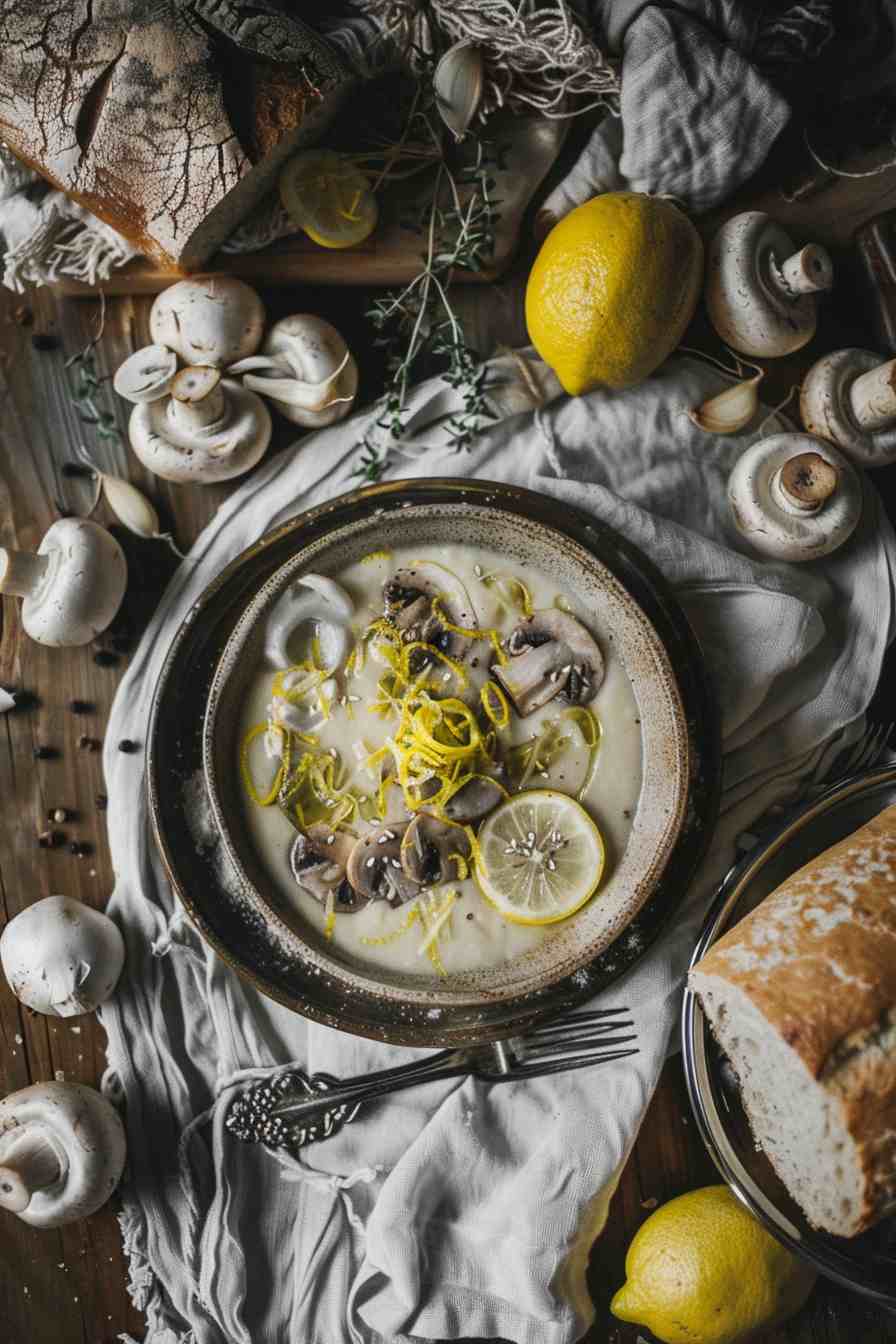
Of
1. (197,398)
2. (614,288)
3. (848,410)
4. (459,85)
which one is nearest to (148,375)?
(197,398)

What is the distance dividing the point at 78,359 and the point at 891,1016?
7.63ft

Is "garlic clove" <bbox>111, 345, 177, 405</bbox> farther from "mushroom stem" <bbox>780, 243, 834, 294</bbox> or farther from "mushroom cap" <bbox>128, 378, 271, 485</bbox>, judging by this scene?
"mushroom stem" <bbox>780, 243, 834, 294</bbox>

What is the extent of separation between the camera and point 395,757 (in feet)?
7.72

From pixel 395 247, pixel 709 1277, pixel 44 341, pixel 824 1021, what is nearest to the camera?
pixel 824 1021

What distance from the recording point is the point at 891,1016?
1950 mm

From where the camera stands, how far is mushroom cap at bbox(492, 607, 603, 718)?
7.72 feet

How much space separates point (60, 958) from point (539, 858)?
1095mm

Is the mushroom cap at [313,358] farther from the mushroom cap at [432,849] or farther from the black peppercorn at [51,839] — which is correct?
the black peppercorn at [51,839]

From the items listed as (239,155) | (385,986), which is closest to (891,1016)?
(385,986)

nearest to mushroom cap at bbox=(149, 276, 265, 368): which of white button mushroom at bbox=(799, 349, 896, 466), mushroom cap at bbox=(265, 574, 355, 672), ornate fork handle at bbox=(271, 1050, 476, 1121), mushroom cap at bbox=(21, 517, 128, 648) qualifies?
mushroom cap at bbox=(21, 517, 128, 648)

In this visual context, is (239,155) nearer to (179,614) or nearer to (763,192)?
(179,614)

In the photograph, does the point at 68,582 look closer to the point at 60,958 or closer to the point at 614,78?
the point at 60,958

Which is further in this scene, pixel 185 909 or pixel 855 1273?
pixel 185 909

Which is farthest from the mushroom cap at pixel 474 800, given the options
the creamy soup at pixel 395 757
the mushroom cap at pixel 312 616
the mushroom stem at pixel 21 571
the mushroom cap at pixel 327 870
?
the mushroom stem at pixel 21 571
